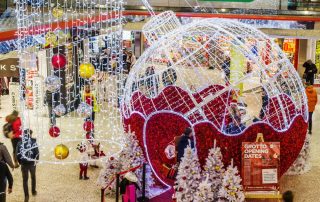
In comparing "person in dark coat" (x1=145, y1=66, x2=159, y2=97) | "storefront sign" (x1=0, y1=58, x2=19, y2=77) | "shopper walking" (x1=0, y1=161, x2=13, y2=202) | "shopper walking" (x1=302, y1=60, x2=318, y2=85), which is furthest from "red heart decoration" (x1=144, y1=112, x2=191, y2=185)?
"shopper walking" (x1=302, y1=60, x2=318, y2=85)

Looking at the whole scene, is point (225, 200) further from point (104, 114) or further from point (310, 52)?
point (310, 52)

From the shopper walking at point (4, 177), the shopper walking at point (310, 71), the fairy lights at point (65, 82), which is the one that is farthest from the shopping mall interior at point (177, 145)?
the shopper walking at point (310, 71)

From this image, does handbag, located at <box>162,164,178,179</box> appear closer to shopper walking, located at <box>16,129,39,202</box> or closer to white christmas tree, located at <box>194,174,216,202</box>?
white christmas tree, located at <box>194,174,216,202</box>

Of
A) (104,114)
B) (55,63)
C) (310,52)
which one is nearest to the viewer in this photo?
(55,63)

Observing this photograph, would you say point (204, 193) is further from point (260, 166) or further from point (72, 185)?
point (72, 185)

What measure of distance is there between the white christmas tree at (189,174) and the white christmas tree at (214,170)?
0.17 m

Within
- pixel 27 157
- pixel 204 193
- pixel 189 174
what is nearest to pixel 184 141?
pixel 189 174

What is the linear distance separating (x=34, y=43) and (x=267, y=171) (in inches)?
268

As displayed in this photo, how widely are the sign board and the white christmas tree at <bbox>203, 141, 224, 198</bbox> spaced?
0.57 m

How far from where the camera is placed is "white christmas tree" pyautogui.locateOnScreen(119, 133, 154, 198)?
991cm

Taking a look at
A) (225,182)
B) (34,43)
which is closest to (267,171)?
(225,182)

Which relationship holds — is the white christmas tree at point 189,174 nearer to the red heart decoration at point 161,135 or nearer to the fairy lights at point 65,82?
the red heart decoration at point 161,135

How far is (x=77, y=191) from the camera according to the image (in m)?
10.6

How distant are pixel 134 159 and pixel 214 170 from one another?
151cm
